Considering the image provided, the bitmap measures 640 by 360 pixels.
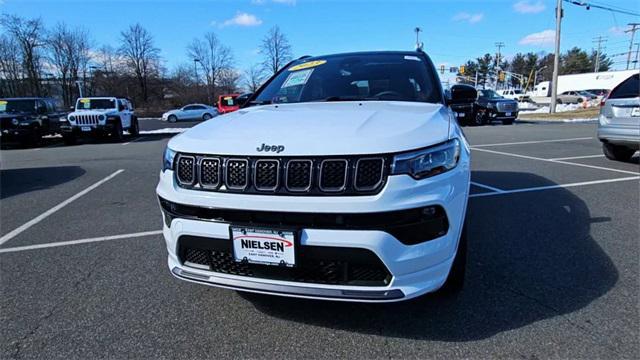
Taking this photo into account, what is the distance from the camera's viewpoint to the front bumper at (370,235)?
1.81 m

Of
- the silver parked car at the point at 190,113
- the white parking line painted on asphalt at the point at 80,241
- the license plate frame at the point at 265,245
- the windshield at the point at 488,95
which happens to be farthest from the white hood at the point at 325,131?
the silver parked car at the point at 190,113

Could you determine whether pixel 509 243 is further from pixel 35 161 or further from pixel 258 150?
pixel 35 161

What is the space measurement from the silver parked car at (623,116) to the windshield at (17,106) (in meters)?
18.1

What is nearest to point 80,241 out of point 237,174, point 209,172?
point 209,172

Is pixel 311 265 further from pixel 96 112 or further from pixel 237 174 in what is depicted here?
pixel 96 112

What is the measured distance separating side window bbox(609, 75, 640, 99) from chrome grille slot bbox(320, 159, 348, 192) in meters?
7.26

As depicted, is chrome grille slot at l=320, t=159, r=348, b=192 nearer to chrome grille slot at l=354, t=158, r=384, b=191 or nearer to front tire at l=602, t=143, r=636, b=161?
chrome grille slot at l=354, t=158, r=384, b=191

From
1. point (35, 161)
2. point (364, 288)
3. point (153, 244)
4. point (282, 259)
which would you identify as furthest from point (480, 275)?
point (35, 161)

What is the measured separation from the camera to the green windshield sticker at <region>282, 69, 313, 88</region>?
352cm

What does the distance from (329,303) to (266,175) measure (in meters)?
1.06

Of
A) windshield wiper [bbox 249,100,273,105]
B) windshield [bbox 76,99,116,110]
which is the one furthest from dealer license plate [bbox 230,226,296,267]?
windshield [bbox 76,99,116,110]

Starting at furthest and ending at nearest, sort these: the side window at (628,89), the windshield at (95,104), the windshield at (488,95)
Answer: the windshield at (488,95)
the windshield at (95,104)
the side window at (628,89)

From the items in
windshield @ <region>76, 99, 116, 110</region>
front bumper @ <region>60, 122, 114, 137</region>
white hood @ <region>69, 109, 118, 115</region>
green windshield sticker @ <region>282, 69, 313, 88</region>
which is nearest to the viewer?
green windshield sticker @ <region>282, 69, 313, 88</region>

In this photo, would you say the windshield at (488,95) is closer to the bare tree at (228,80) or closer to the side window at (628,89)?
the side window at (628,89)
